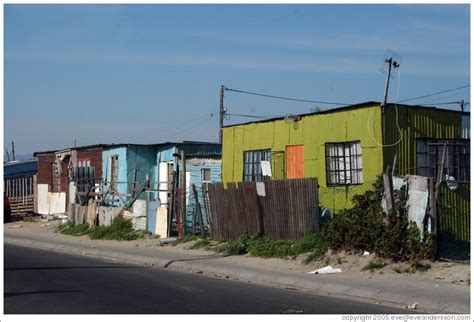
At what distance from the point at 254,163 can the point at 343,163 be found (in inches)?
152

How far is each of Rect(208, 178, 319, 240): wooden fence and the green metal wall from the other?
127 centimetres

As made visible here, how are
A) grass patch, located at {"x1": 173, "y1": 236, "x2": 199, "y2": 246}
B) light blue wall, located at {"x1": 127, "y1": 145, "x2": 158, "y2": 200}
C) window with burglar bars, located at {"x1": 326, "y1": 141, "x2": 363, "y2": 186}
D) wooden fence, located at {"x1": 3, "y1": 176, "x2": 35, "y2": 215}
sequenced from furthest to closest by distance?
wooden fence, located at {"x1": 3, "y1": 176, "x2": 35, "y2": 215} < light blue wall, located at {"x1": 127, "y1": 145, "x2": 158, "y2": 200} < grass patch, located at {"x1": 173, "y1": 236, "x2": 199, "y2": 246} < window with burglar bars, located at {"x1": 326, "y1": 141, "x2": 363, "y2": 186}

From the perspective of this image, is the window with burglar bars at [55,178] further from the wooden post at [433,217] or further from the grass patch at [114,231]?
the wooden post at [433,217]

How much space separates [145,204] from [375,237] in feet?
37.2

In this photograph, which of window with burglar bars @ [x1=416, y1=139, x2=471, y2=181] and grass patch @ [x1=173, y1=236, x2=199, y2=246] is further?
grass patch @ [x1=173, y1=236, x2=199, y2=246]

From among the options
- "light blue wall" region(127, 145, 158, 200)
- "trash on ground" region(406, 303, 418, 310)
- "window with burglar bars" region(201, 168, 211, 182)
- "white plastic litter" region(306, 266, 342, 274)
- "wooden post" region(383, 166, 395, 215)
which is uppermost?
"light blue wall" region(127, 145, 158, 200)

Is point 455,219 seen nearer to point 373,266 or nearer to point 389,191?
point 389,191

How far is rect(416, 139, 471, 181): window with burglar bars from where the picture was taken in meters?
18.8

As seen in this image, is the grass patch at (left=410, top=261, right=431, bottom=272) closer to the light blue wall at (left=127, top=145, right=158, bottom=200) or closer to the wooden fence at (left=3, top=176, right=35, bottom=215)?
the light blue wall at (left=127, top=145, right=158, bottom=200)

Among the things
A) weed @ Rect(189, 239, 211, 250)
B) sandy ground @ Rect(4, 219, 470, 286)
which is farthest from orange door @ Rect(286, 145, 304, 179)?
sandy ground @ Rect(4, 219, 470, 286)

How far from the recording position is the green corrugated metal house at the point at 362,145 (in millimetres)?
18281

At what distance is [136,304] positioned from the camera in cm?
1112

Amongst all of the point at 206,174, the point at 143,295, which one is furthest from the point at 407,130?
the point at 206,174

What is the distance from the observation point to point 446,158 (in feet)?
62.6
